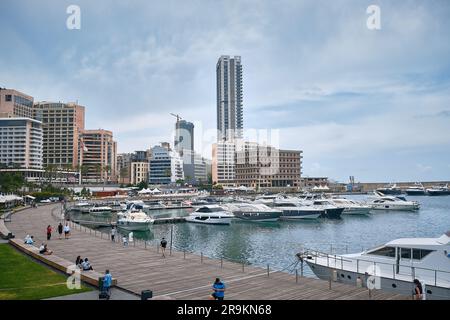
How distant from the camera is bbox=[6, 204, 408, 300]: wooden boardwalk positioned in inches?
850

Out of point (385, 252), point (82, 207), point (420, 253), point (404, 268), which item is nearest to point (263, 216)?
point (82, 207)

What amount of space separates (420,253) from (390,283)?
2.94 m

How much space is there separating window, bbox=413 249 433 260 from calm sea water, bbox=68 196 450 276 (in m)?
14.8

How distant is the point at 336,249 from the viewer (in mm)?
50594

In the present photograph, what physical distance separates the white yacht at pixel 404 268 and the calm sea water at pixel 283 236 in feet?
40.0

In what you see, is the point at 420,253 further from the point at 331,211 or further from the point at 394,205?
the point at 394,205

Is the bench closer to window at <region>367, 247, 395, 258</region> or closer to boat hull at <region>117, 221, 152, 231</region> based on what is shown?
window at <region>367, 247, 395, 258</region>

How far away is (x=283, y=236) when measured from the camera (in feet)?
210

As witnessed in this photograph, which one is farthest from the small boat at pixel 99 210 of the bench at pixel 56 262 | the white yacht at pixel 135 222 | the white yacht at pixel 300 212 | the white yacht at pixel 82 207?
the bench at pixel 56 262

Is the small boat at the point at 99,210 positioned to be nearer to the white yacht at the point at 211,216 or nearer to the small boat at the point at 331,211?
the white yacht at the point at 211,216

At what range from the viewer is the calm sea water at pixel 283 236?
160 feet

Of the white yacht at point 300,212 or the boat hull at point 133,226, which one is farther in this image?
the white yacht at point 300,212

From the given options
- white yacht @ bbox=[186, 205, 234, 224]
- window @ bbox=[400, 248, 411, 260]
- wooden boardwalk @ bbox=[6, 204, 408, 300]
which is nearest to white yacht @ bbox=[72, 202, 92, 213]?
white yacht @ bbox=[186, 205, 234, 224]

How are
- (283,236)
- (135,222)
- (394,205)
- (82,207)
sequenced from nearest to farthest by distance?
(283,236) < (135,222) < (82,207) < (394,205)
